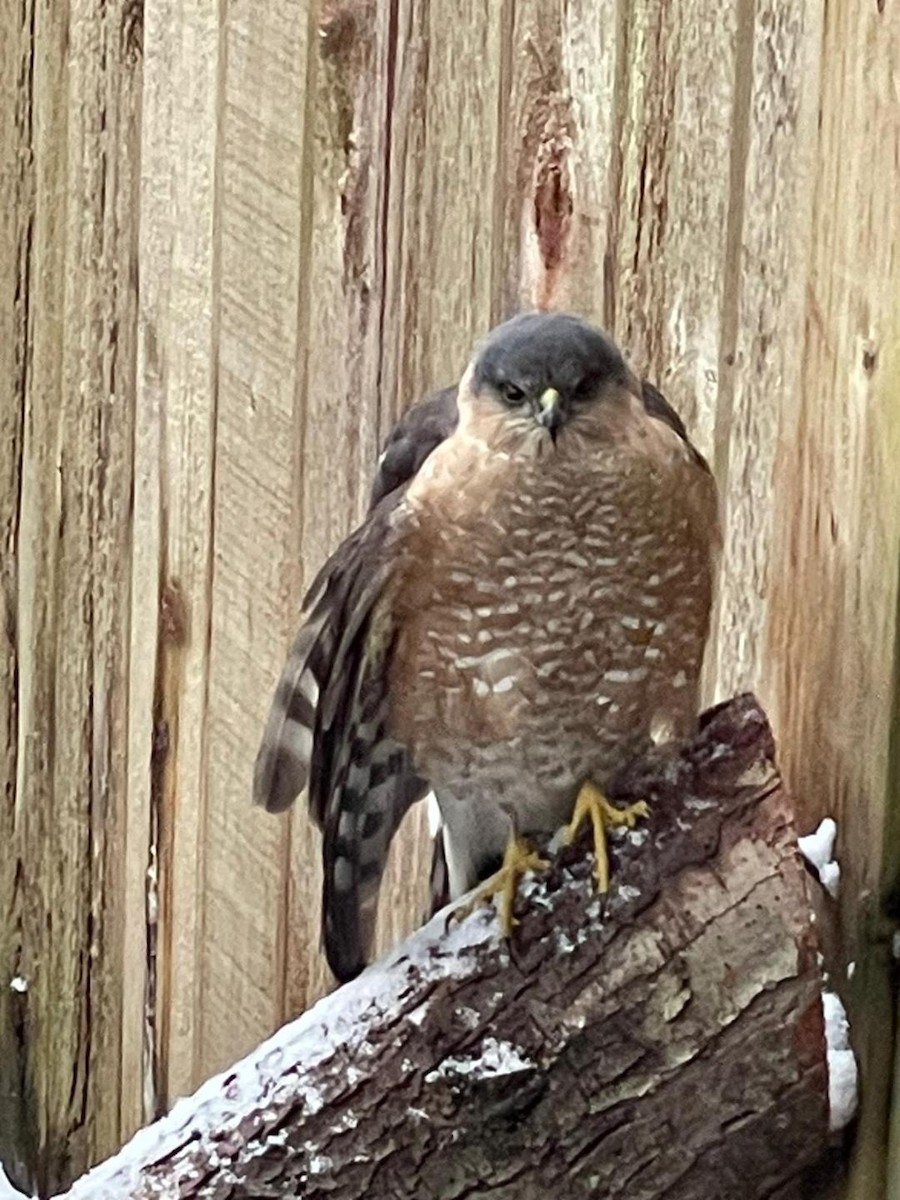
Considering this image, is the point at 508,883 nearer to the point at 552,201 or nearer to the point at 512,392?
the point at 512,392

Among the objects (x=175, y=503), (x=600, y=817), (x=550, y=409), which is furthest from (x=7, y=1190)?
(x=550, y=409)

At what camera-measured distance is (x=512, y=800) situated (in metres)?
2.18

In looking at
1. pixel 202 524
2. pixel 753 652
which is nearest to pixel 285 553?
pixel 202 524

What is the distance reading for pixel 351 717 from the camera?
2162 millimetres

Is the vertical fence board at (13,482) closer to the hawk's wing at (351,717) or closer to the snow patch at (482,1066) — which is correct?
the hawk's wing at (351,717)

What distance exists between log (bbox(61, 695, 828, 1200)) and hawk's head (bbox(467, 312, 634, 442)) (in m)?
0.35

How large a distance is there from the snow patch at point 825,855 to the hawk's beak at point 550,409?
43 cm

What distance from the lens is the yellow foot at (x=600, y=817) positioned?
2.00 metres

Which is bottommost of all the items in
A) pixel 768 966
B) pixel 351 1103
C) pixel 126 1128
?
pixel 126 1128

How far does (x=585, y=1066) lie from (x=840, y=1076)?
256 millimetres

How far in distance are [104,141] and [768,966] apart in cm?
153

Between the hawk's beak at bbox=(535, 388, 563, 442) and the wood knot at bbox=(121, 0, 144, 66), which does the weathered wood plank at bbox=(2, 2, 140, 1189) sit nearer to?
the wood knot at bbox=(121, 0, 144, 66)

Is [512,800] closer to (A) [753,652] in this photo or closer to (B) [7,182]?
(A) [753,652]

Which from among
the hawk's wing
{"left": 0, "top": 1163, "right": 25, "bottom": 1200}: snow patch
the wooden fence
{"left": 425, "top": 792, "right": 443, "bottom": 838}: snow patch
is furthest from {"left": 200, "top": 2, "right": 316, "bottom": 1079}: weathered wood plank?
{"left": 0, "top": 1163, "right": 25, "bottom": 1200}: snow patch
